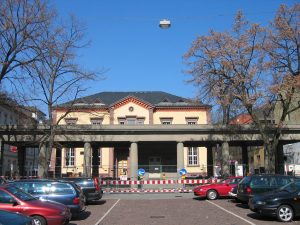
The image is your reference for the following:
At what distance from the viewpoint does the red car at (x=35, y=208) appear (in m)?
13.0

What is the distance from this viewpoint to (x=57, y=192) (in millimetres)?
16703

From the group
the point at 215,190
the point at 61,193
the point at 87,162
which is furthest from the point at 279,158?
the point at 61,193

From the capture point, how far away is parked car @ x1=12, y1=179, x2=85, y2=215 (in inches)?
648

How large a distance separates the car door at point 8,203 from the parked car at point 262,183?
432 inches

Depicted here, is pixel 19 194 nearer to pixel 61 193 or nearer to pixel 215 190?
pixel 61 193

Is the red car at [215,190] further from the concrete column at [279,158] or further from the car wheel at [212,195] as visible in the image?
the concrete column at [279,158]

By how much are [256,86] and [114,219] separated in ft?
68.7

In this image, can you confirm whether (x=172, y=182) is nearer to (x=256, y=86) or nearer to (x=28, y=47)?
(x=256, y=86)

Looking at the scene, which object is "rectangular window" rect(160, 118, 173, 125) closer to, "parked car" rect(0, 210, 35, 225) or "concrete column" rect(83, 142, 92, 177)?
"concrete column" rect(83, 142, 92, 177)

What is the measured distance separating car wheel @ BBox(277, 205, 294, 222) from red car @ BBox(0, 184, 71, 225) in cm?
746

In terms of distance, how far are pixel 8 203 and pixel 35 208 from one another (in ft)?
2.92

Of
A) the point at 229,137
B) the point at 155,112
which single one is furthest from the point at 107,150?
the point at 229,137

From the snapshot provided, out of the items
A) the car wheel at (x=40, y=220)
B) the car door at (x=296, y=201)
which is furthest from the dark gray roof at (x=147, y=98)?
the car wheel at (x=40, y=220)

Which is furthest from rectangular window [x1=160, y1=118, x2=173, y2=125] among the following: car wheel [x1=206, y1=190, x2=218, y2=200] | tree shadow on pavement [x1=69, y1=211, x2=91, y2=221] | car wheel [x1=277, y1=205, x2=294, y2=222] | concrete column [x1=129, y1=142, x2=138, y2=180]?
car wheel [x1=277, y1=205, x2=294, y2=222]
